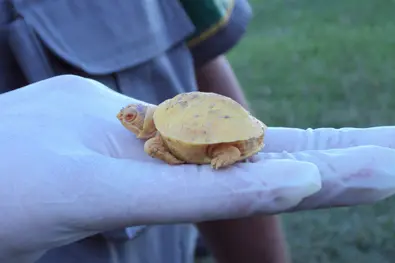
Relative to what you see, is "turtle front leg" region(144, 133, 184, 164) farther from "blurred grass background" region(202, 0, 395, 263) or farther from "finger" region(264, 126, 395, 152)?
"blurred grass background" region(202, 0, 395, 263)

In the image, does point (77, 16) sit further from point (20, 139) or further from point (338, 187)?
point (338, 187)

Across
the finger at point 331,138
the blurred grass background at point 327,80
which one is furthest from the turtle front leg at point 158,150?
the blurred grass background at point 327,80

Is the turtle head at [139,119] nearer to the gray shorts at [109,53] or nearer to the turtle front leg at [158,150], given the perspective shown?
the turtle front leg at [158,150]

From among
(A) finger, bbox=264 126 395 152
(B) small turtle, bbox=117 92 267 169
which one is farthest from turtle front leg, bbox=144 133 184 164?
(A) finger, bbox=264 126 395 152

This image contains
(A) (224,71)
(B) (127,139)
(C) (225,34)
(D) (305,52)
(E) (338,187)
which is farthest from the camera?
(D) (305,52)

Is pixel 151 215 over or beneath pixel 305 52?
over

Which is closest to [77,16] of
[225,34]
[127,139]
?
[127,139]

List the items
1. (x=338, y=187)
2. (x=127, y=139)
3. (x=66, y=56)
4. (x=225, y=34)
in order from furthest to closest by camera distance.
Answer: (x=225, y=34) → (x=66, y=56) → (x=127, y=139) → (x=338, y=187)
